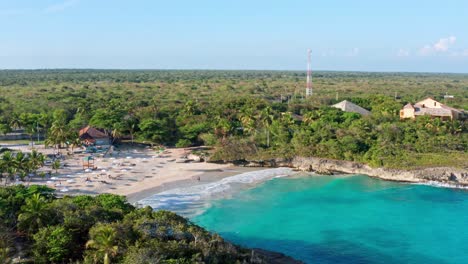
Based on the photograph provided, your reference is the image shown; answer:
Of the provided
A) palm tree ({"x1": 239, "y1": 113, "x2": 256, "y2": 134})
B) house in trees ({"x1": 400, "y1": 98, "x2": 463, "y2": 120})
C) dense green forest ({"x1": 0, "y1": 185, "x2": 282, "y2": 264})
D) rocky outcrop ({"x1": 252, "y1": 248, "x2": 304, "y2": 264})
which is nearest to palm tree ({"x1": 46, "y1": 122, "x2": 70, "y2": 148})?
palm tree ({"x1": 239, "y1": 113, "x2": 256, "y2": 134})

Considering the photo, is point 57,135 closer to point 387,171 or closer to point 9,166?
point 9,166

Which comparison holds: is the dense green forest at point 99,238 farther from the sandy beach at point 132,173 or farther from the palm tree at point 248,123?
the palm tree at point 248,123

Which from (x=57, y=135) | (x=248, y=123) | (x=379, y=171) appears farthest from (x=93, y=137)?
(x=379, y=171)

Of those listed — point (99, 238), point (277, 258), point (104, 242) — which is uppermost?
point (99, 238)

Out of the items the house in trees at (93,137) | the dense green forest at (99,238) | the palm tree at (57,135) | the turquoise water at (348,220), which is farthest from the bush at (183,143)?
the dense green forest at (99,238)

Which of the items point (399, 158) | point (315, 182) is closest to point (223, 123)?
point (315, 182)

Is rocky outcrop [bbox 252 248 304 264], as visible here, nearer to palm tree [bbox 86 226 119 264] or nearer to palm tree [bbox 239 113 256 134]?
palm tree [bbox 86 226 119 264]
